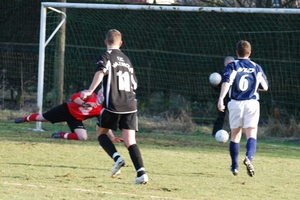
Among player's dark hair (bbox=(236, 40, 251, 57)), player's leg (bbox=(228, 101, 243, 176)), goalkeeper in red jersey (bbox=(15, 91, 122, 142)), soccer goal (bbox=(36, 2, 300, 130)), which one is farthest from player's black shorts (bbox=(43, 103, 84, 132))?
soccer goal (bbox=(36, 2, 300, 130))

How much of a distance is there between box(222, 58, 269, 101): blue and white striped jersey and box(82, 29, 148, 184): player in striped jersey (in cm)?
142

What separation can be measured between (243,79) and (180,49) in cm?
895

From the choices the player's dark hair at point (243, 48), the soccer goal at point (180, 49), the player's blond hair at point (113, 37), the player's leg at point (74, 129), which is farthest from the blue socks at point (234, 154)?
the soccer goal at point (180, 49)

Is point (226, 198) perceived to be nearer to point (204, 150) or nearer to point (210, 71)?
point (204, 150)

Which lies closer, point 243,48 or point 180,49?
point 243,48

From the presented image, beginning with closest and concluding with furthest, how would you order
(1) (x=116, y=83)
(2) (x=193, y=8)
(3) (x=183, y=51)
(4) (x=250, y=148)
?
(1) (x=116, y=83), (4) (x=250, y=148), (2) (x=193, y=8), (3) (x=183, y=51)

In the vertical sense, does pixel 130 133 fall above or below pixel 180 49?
below

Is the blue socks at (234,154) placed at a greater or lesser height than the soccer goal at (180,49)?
lesser

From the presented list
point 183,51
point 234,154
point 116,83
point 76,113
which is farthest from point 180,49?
point 116,83

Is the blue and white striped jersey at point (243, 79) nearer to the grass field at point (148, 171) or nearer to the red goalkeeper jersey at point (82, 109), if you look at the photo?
the grass field at point (148, 171)

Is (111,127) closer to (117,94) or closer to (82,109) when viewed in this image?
(117,94)

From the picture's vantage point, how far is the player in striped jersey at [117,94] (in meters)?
7.82

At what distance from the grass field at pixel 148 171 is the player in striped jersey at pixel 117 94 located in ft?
1.32

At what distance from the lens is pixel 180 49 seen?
17703 millimetres
